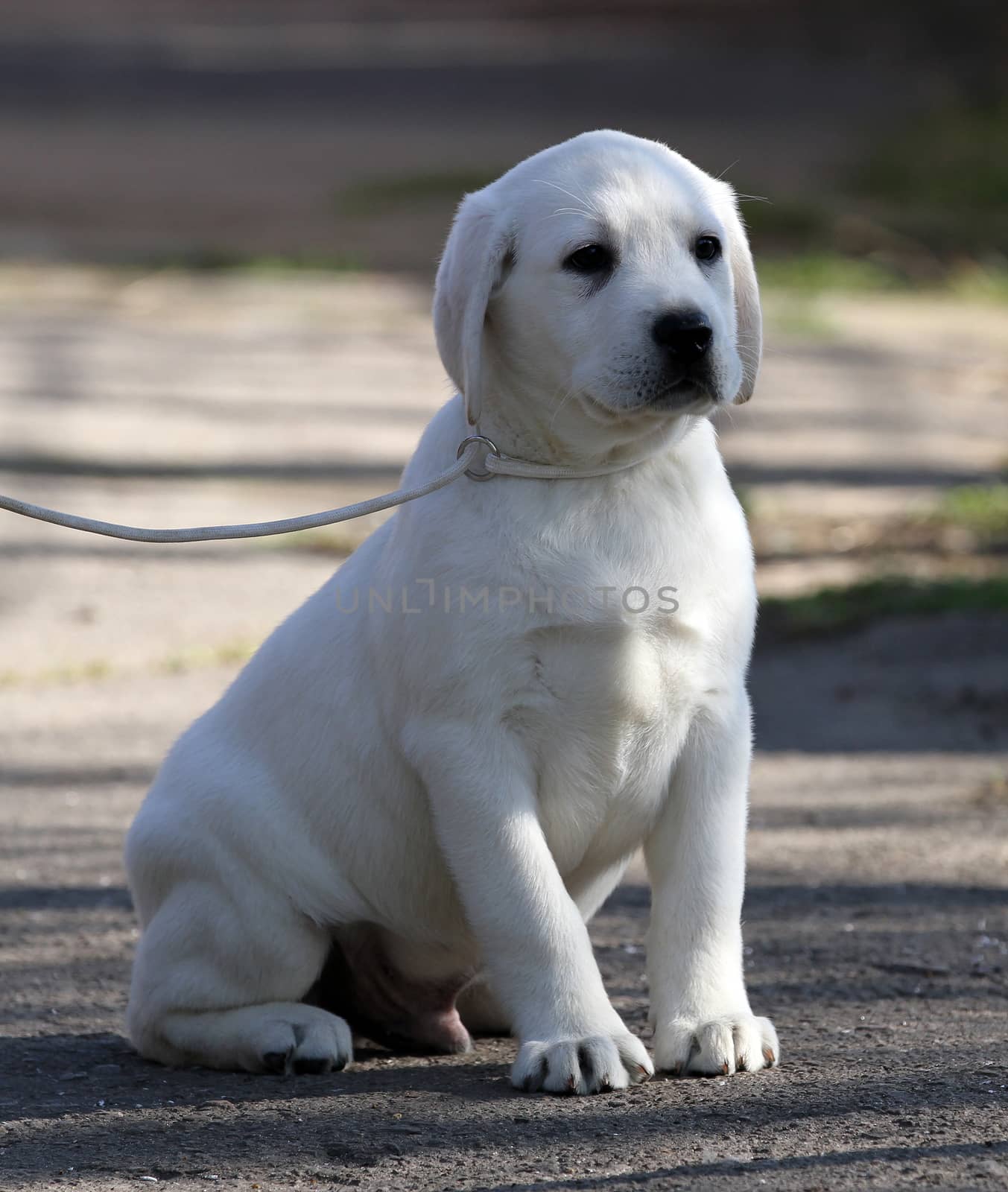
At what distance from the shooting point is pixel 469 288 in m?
3.40

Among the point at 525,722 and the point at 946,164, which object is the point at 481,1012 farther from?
the point at 946,164

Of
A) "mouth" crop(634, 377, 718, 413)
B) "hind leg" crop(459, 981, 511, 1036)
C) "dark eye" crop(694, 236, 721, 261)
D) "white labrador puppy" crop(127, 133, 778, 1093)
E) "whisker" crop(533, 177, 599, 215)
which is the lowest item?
"hind leg" crop(459, 981, 511, 1036)

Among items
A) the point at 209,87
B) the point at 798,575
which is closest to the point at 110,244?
the point at 798,575

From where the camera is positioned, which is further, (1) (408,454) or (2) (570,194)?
(1) (408,454)

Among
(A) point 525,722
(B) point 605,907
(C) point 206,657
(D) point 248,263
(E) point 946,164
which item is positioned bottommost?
(B) point 605,907

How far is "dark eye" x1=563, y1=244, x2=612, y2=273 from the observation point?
10.9 feet

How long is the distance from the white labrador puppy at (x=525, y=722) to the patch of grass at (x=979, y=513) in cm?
528

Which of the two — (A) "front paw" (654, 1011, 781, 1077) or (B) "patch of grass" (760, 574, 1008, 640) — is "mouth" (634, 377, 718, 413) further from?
(B) "patch of grass" (760, 574, 1008, 640)

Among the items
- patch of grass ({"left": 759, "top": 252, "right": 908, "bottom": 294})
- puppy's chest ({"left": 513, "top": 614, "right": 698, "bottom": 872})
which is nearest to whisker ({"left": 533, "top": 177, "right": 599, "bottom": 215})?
puppy's chest ({"left": 513, "top": 614, "right": 698, "bottom": 872})

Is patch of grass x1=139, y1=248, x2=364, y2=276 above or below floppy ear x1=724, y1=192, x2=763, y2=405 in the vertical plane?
above

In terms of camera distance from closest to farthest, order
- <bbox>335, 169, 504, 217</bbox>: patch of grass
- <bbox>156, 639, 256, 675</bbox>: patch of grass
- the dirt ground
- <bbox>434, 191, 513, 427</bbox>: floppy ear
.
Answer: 1. the dirt ground
2. <bbox>434, 191, 513, 427</bbox>: floppy ear
3. <bbox>156, 639, 256, 675</bbox>: patch of grass
4. <bbox>335, 169, 504, 217</bbox>: patch of grass

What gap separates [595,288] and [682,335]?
203 millimetres

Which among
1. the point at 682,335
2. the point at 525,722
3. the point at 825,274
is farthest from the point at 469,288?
the point at 825,274

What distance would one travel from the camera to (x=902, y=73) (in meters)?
33.6
